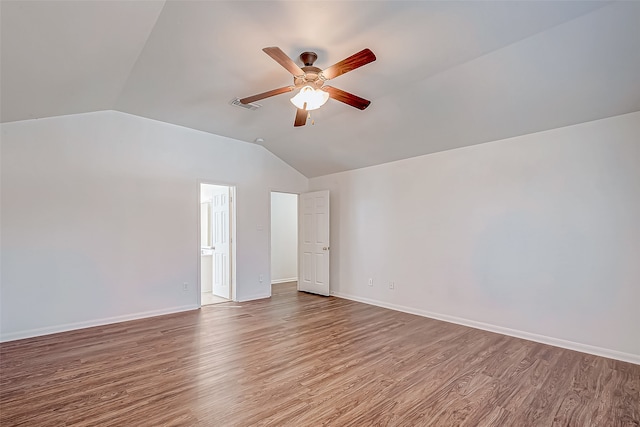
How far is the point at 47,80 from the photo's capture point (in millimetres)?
2947

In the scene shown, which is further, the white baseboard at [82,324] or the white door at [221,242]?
the white door at [221,242]

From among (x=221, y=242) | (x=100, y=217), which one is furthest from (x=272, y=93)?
(x=221, y=242)

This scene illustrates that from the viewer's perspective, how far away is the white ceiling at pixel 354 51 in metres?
2.28

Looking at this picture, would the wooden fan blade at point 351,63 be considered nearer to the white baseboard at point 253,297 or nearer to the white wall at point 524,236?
the white wall at point 524,236

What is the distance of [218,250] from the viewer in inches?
238

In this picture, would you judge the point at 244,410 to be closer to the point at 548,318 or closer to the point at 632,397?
the point at 632,397

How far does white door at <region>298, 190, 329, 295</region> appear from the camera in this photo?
608 centimetres

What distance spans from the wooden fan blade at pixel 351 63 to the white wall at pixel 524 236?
2.58 meters

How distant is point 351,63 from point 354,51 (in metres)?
0.52

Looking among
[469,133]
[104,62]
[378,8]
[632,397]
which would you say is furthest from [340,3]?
[632,397]

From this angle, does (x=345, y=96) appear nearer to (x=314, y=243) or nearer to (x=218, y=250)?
(x=314, y=243)

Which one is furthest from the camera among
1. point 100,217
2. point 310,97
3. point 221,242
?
point 221,242

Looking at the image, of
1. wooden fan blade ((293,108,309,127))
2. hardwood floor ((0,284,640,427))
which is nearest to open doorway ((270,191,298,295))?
hardwood floor ((0,284,640,427))

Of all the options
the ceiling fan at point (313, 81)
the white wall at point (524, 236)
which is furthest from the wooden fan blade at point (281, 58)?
the white wall at point (524, 236)
